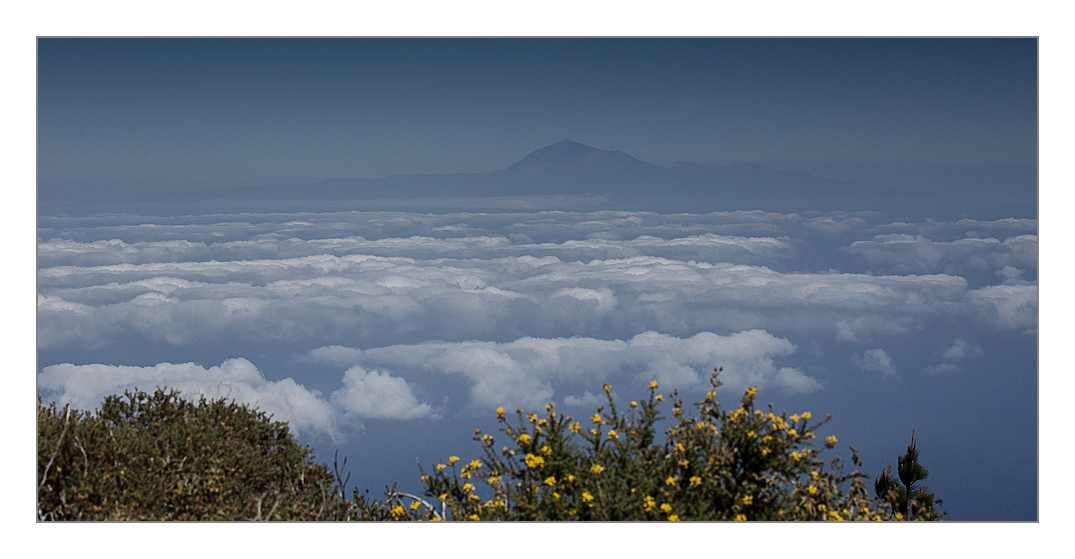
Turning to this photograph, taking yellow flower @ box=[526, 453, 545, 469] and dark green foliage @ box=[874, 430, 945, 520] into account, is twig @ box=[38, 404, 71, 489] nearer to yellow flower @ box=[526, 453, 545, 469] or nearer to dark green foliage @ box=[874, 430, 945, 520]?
yellow flower @ box=[526, 453, 545, 469]

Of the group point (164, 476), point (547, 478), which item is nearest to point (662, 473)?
point (547, 478)

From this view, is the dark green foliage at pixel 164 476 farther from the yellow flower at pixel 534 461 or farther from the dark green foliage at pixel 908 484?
the dark green foliage at pixel 908 484

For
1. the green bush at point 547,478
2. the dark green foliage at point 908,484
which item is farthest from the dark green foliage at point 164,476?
the dark green foliage at point 908,484

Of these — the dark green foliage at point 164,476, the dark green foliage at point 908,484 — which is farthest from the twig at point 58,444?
the dark green foliage at point 908,484

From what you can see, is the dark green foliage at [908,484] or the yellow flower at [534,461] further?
the dark green foliage at [908,484]

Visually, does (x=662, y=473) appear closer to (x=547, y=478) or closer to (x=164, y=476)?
(x=547, y=478)

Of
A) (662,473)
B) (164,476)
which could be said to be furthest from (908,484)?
(164,476)

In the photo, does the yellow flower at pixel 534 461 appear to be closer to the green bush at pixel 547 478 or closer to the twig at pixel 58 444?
the green bush at pixel 547 478

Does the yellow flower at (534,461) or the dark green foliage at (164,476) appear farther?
the dark green foliage at (164,476)

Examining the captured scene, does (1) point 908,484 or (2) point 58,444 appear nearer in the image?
(2) point 58,444
